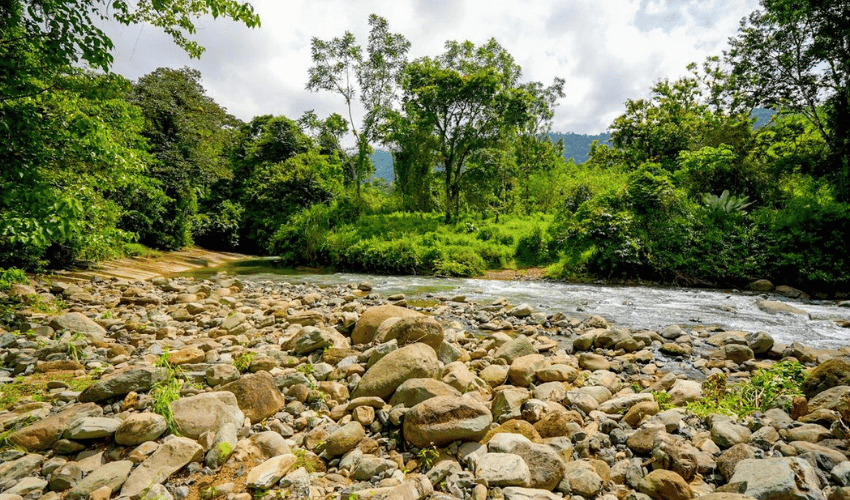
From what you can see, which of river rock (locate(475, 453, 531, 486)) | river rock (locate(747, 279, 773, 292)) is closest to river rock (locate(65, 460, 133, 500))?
river rock (locate(475, 453, 531, 486))

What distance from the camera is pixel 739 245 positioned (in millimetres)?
11703

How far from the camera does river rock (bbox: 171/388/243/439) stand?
2.73 meters

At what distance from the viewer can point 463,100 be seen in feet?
64.7

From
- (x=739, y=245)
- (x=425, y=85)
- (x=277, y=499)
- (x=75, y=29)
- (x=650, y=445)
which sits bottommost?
(x=277, y=499)

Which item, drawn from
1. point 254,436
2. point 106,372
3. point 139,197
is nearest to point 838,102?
point 254,436

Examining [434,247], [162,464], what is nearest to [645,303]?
[434,247]

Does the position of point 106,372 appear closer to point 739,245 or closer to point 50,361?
point 50,361

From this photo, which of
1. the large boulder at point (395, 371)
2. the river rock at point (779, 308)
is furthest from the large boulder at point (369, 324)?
the river rock at point (779, 308)

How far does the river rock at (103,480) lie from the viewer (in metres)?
2.17

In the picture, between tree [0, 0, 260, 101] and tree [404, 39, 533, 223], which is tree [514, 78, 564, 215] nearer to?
tree [404, 39, 533, 223]

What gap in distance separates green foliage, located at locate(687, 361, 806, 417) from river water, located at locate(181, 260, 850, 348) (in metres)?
2.91

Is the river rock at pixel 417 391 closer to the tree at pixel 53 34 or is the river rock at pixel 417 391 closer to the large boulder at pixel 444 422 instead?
the large boulder at pixel 444 422

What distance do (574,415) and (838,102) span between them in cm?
1728

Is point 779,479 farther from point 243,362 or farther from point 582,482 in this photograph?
point 243,362
